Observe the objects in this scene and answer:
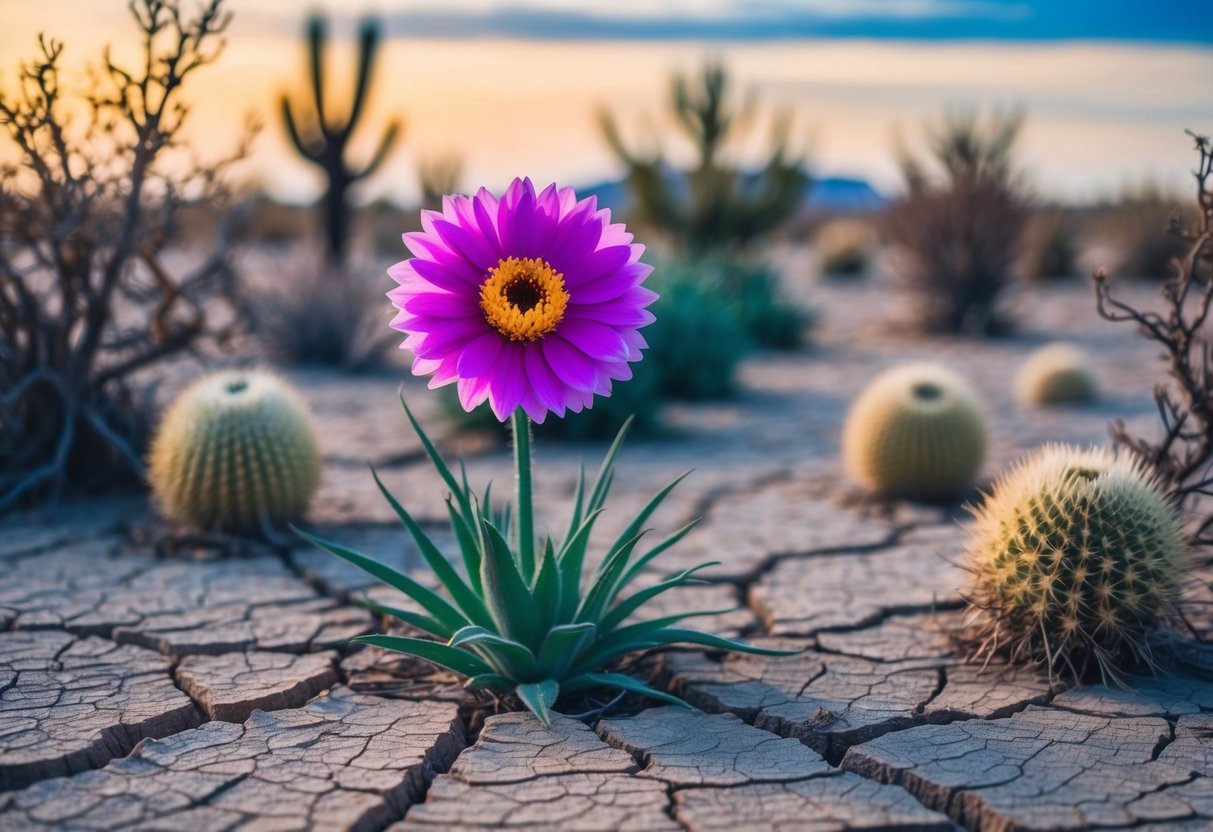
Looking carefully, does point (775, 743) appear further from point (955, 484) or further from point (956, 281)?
point (956, 281)

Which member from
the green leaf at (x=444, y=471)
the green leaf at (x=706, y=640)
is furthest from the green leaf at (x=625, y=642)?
the green leaf at (x=444, y=471)

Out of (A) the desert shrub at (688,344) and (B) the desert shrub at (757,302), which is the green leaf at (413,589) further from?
(B) the desert shrub at (757,302)

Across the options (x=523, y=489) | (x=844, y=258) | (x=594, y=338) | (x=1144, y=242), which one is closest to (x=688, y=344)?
(x=523, y=489)

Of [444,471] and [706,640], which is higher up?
[444,471]

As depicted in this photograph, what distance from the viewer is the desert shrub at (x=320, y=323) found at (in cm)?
1059

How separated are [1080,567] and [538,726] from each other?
5.50ft

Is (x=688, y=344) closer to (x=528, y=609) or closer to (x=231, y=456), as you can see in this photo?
(x=231, y=456)

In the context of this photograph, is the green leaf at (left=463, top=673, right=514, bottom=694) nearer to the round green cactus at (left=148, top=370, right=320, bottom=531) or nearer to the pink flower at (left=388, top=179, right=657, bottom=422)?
the pink flower at (left=388, top=179, right=657, bottom=422)

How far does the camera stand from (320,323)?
35.0 ft

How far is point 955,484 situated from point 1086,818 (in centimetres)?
337

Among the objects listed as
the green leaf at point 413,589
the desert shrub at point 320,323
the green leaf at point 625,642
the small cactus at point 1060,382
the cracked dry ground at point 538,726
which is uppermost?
the desert shrub at point 320,323

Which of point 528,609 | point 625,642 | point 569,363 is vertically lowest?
point 625,642

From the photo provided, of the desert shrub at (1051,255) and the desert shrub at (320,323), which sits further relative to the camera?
the desert shrub at (1051,255)

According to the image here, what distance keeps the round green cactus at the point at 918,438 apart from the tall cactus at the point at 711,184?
888 centimetres
